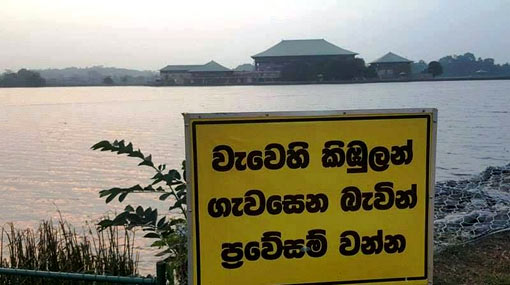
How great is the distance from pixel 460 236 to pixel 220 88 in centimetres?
14797

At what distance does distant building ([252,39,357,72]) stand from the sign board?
113925mm

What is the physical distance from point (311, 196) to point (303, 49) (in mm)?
Result: 127703

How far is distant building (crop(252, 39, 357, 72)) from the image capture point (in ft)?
386

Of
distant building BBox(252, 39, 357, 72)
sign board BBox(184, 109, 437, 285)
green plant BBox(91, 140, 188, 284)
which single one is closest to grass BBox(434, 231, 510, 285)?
green plant BBox(91, 140, 188, 284)

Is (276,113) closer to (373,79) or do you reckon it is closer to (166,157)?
(166,157)

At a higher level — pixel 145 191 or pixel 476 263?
pixel 145 191

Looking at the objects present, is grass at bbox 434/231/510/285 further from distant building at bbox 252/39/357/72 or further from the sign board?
distant building at bbox 252/39/357/72

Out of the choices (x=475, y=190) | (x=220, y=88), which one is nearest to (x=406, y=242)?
(x=475, y=190)

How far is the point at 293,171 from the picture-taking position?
2.35 meters

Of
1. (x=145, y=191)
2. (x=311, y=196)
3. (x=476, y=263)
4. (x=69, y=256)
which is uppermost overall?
(x=311, y=196)

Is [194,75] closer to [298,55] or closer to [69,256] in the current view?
[298,55]

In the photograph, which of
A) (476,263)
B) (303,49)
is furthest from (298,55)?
(476,263)

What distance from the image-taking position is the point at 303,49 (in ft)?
419

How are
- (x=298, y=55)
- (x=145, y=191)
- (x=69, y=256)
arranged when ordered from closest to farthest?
1. (x=145, y=191)
2. (x=69, y=256)
3. (x=298, y=55)
